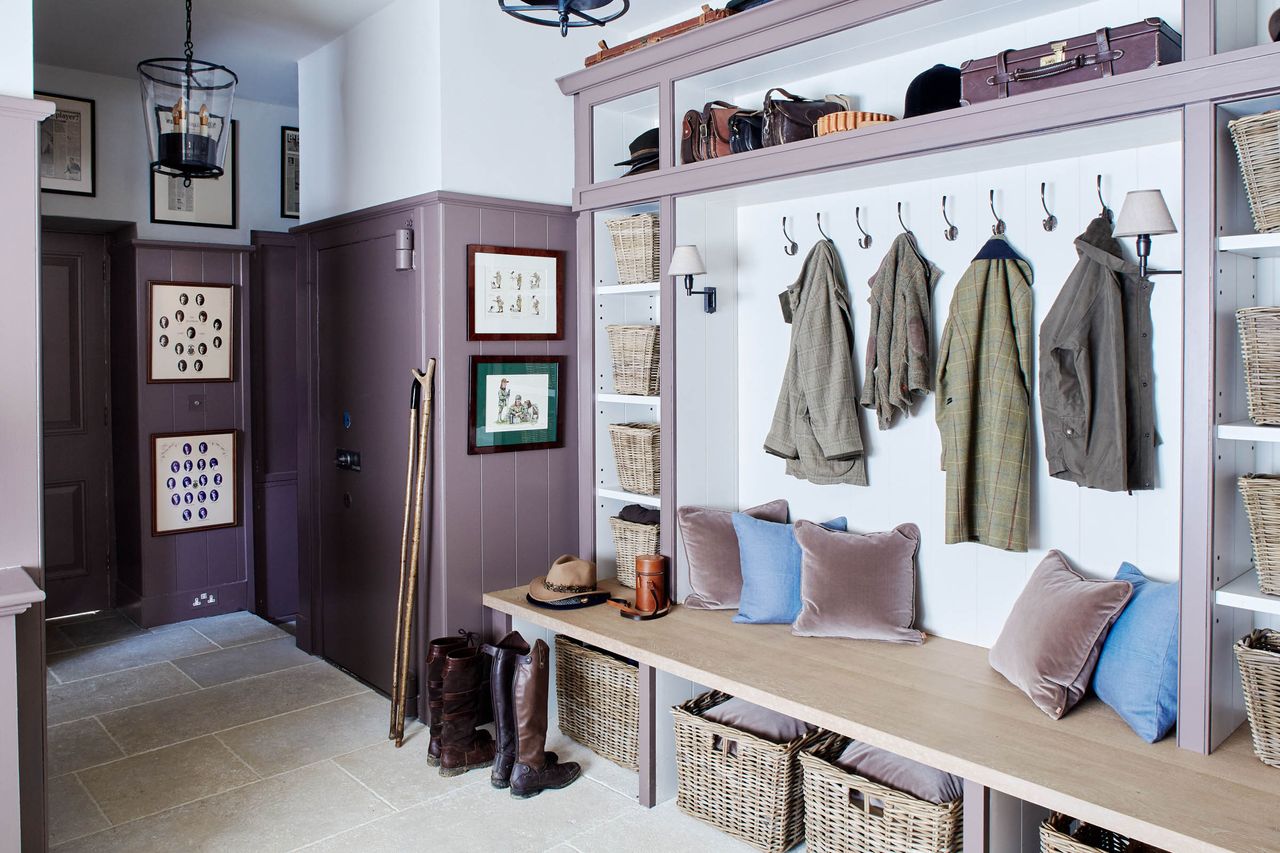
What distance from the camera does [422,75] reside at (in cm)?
368

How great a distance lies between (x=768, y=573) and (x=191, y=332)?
3.69 meters

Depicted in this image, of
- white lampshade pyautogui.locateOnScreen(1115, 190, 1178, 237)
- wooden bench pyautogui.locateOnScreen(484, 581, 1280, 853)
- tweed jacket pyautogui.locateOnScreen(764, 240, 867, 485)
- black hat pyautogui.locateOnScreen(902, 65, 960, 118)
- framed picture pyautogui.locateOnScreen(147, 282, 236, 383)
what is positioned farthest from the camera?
framed picture pyautogui.locateOnScreen(147, 282, 236, 383)

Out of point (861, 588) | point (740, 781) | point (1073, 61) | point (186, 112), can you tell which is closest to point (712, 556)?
point (861, 588)

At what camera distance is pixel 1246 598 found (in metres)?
2.12

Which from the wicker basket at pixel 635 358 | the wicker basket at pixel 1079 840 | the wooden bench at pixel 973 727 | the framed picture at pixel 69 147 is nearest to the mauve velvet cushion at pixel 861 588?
the wooden bench at pixel 973 727

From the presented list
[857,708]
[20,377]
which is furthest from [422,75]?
[857,708]

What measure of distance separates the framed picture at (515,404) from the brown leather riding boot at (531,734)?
3.25ft

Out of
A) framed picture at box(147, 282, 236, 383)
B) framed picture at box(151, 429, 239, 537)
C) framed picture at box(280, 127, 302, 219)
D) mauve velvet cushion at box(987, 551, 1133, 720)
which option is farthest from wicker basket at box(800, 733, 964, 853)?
framed picture at box(280, 127, 302, 219)

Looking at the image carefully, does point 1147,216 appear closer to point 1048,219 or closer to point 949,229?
point 1048,219

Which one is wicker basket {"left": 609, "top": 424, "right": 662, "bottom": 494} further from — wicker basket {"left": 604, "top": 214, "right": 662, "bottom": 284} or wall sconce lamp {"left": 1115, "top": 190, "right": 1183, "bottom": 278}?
wall sconce lamp {"left": 1115, "top": 190, "right": 1183, "bottom": 278}

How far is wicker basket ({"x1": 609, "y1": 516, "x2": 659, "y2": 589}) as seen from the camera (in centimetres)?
362

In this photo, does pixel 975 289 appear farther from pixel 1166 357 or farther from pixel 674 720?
pixel 674 720

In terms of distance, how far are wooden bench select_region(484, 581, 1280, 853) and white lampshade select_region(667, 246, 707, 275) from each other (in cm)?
121

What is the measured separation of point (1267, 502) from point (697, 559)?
177 cm
